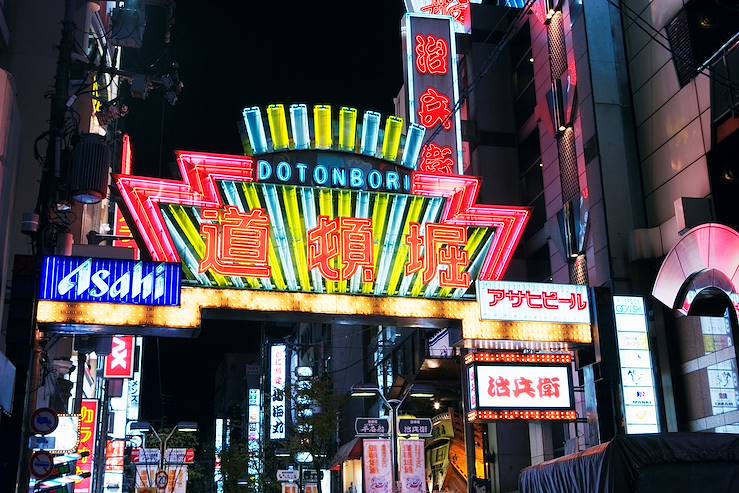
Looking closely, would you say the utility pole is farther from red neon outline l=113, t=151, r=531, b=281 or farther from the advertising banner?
the advertising banner

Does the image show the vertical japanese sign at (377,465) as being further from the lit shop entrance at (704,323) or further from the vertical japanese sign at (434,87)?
the lit shop entrance at (704,323)

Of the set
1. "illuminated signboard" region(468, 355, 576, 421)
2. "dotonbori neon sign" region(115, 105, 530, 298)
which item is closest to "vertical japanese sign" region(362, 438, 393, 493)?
"illuminated signboard" region(468, 355, 576, 421)

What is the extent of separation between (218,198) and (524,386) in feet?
26.5

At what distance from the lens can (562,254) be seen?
1052 inches

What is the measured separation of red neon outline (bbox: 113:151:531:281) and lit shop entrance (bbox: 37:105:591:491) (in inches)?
1.0

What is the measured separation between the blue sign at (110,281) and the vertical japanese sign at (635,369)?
381 inches

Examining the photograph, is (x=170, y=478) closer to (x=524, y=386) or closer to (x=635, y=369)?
(x=524, y=386)

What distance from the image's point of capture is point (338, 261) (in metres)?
17.0

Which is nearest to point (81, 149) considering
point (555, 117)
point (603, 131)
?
point (603, 131)

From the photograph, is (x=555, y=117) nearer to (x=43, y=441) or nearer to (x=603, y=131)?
(x=603, y=131)

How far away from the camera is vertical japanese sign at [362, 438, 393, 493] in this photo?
2630cm

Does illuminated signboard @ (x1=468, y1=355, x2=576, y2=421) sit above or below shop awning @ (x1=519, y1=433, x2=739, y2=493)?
above

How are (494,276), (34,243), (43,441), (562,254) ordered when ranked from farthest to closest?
(562,254)
(494,276)
(34,243)
(43,441)

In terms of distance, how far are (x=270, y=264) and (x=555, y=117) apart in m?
13.5
